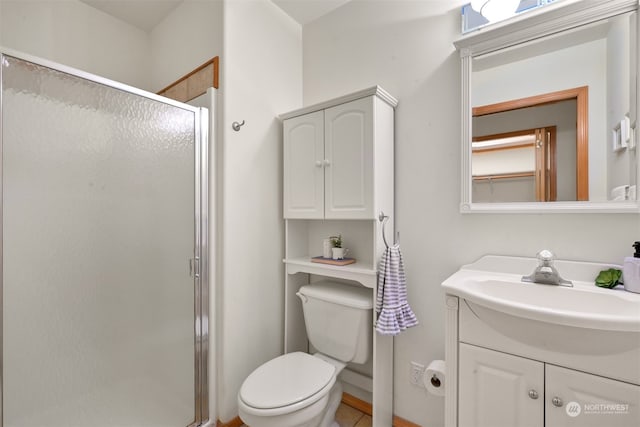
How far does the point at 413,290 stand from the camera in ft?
4.94

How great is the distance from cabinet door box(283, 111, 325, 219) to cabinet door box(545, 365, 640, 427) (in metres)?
1.12

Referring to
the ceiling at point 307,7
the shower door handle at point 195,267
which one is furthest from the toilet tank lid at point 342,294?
the ceiling at point 307,7

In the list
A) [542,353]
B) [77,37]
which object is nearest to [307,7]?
[77,37]

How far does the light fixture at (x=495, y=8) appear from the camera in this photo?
1221 mm

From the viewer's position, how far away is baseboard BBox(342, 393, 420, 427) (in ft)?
5.03

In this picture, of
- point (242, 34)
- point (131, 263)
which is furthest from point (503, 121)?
point (131, 263)

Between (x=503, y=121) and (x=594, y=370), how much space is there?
955mm

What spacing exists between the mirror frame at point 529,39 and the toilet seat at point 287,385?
39.4 inches

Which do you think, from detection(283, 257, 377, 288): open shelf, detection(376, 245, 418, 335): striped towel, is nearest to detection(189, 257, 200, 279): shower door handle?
detection(283, 257, 377, 288): open shelf

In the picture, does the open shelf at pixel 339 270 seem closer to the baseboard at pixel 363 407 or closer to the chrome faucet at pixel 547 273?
the chrome faucet at pixel 547 273

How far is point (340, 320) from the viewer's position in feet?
4.87

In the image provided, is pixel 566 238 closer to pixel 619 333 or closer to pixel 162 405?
pixel 619 333

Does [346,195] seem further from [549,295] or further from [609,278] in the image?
[609,278]

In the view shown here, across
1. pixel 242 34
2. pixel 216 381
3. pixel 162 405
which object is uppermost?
pixel 242 34
